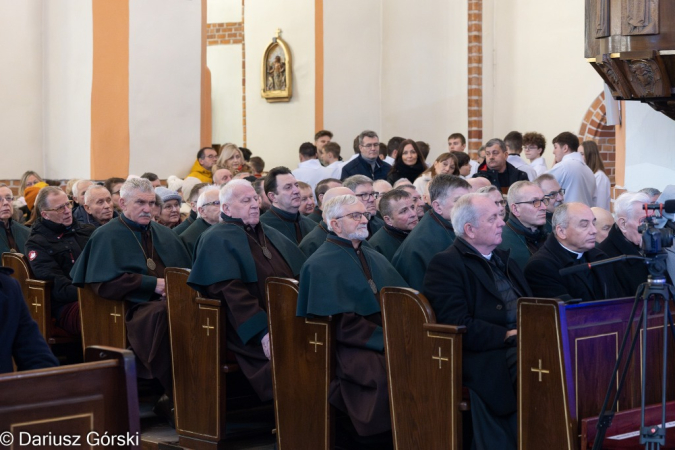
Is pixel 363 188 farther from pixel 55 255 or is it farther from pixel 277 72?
pixel 277 72

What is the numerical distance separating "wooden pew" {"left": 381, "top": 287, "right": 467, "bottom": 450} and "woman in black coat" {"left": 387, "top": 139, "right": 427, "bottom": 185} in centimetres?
521

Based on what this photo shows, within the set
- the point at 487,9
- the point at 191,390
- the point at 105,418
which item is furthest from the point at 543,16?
the point at 105,418

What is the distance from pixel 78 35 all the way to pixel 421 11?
573cm

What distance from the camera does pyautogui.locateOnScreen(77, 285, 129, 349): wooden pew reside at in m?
6.09

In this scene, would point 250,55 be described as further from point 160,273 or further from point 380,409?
point 380,409

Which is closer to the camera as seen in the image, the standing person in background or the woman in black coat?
the woman in black coat

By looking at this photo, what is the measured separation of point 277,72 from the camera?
46.8 ft

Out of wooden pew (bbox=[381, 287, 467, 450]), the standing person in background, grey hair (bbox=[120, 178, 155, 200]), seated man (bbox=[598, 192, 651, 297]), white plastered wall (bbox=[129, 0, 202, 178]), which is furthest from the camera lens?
white plastered wall (bbox=[129, 0, 202, 178])

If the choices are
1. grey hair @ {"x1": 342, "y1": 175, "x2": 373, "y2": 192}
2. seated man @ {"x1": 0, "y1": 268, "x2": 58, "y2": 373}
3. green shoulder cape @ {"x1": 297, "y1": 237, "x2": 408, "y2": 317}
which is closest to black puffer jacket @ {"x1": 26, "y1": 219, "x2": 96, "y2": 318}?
grey hair @ {"x1": 342, "y1": 175, "x2": 373, "y2": 192}

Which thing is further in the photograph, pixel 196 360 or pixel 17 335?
pixel 196 360

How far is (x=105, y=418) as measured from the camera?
9.84ft

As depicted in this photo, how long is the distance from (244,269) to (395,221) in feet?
3.93

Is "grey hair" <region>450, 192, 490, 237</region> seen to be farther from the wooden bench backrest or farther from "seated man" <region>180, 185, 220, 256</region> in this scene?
"seated man" <region>180, 185, 220, 256</region>

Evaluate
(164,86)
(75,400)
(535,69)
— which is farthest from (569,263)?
(535,69)
